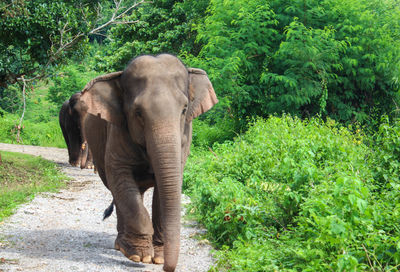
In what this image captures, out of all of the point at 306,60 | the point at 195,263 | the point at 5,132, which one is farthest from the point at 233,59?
the point at 5,132

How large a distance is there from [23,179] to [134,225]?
8.17 metres

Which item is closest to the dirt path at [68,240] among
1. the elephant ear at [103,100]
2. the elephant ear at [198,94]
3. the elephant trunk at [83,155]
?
the elephant ear at [103,100]

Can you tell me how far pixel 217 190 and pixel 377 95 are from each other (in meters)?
9.17


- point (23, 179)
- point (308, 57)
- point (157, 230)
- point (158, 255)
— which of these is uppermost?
point (308, 57)

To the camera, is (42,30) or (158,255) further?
(42,30)

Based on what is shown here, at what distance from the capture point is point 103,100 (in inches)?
241

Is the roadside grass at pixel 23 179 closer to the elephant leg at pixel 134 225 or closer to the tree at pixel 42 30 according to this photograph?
the tree at pixel 42 30

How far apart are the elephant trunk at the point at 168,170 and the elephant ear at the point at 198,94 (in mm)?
838

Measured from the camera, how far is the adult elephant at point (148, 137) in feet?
17.7

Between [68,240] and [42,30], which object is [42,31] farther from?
[68,240]

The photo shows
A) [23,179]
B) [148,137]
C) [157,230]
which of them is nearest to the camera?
[148,137]

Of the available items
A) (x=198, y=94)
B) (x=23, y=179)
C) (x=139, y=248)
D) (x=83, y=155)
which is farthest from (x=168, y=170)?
(x=83, y=155)

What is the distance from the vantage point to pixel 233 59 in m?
15.0

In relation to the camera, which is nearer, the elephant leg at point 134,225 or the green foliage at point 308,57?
the elephant leg at point 134,225
